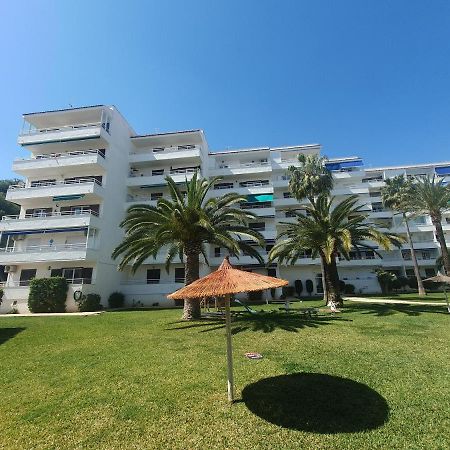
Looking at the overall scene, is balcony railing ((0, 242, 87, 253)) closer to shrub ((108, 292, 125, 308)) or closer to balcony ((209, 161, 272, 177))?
shrub ((108, 292, 125, 308))

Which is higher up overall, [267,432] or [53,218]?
[53,218]

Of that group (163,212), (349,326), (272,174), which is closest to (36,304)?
(163,212)

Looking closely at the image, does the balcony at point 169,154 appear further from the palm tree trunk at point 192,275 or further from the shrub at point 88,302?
the palm tree trunk at point 192,275

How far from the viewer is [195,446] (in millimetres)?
4828

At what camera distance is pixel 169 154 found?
3762cm

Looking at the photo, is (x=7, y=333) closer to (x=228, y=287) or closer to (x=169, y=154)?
(x=228, y=287)

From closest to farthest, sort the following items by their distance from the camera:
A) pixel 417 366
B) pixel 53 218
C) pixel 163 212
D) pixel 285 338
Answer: pixel 417 366, pixel 285 338, pixel 163 212, pixel 53 218

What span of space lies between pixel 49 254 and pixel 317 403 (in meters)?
28.7

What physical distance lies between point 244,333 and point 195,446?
8242 mm

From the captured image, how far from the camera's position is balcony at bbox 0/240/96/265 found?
27603mm

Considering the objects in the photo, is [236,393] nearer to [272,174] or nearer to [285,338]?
[285,338]

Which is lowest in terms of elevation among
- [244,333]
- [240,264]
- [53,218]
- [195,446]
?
[195,446]

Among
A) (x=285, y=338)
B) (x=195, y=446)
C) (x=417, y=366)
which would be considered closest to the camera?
(x=195, y=446)

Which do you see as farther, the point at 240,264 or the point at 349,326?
the point at 240,264
